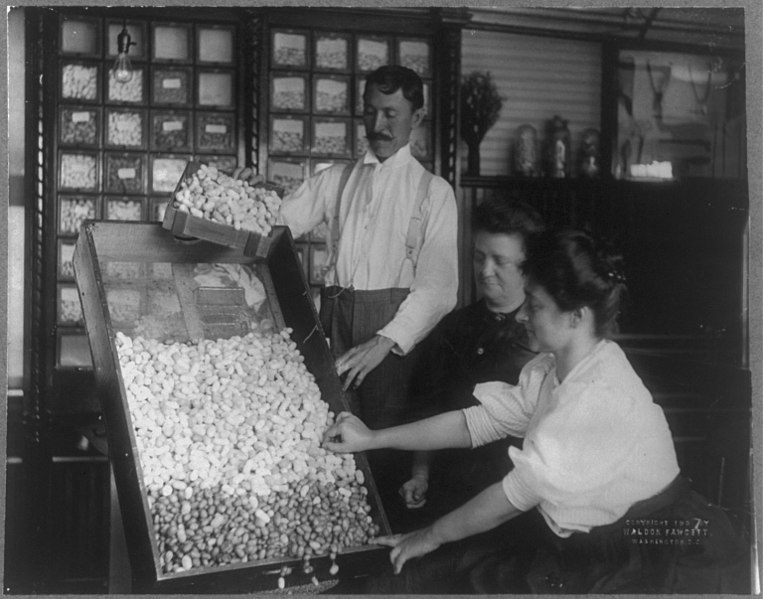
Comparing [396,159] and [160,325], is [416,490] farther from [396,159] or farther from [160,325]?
[396,159]

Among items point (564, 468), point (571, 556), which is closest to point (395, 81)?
point (564, 468)

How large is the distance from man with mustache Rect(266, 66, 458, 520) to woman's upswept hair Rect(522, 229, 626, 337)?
0.63 metres

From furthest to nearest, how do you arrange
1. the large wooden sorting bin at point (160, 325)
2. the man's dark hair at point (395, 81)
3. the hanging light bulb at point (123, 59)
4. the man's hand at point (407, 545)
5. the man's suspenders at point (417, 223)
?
the hanging light bulb at point (123, 59) → the man's suspenders at point (417, 223) → the man's dark hair at point (395, 81) → the man's hand at point (407, 545) → the large wooden sorting bin at point (160, 325)

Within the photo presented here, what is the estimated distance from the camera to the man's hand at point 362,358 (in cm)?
197

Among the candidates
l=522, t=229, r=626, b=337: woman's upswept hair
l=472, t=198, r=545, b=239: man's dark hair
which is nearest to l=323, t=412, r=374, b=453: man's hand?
l=522, t=229, r=626, b=337: woman's upswept hair

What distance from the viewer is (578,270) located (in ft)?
4.83

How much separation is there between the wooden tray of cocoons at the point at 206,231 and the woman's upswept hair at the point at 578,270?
61 cm

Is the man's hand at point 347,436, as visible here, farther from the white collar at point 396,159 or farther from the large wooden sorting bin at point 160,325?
the white collar at point 396,159

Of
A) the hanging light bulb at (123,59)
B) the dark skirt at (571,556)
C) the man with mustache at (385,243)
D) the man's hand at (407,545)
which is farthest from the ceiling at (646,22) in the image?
the hanging light bulb at (123,59)

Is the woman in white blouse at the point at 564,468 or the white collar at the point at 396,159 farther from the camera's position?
the white collar at the point at 396,159

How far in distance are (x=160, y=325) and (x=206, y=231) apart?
9.0 inches

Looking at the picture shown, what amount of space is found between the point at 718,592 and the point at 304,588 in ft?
3.26

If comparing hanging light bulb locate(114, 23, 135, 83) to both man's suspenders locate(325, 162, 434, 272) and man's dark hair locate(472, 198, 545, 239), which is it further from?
man's dark hair locate(472, 198, 545, 239)

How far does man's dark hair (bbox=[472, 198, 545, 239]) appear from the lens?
1.85 metres
